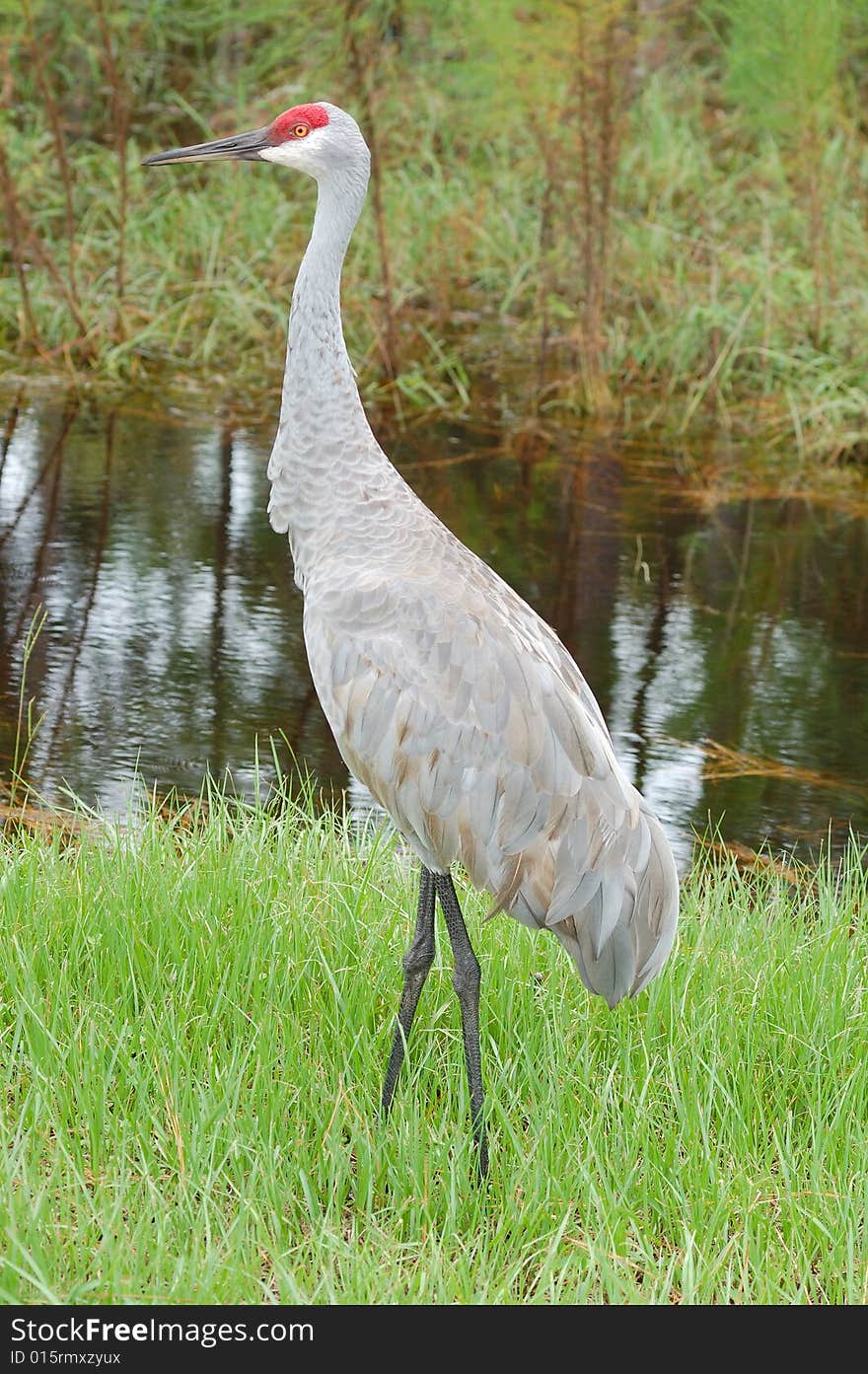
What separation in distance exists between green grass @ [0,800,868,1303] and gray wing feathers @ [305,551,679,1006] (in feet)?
1.17

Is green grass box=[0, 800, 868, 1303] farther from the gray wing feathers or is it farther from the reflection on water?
the reflection on water

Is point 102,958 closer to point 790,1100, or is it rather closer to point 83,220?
point 790,1100

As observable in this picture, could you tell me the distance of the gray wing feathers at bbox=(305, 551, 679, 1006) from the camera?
3295 millimetres

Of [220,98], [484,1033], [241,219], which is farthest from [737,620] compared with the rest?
[220,98]

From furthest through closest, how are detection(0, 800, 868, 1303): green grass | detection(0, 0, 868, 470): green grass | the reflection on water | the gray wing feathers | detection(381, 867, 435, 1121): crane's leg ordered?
1. detection(0, 0, 868, 470): green grass
2. the reflection on water
3. detection(381, 867, 435, 1121): crane's leg
4. the gray wing feathers
5. detection(0, 800, 868, 1303): green grass

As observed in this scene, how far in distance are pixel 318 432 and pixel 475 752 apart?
0.75 meters

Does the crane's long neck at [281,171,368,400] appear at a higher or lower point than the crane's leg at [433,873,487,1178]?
higher

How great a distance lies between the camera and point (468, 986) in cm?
346

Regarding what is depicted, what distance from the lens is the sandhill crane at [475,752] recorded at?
3.30m

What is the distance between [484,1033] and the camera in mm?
3771

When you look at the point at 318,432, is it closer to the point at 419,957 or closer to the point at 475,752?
the point at 475,752

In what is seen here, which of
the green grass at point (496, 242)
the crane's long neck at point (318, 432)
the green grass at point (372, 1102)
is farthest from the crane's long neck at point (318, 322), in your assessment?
the green grass at point (496, 242)

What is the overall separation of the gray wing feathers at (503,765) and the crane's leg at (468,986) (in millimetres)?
88

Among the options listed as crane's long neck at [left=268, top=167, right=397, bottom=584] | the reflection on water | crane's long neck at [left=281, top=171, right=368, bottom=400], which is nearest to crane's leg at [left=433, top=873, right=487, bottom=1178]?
crane's long neck at [left=268, top=167, right=397, bottom=584]
